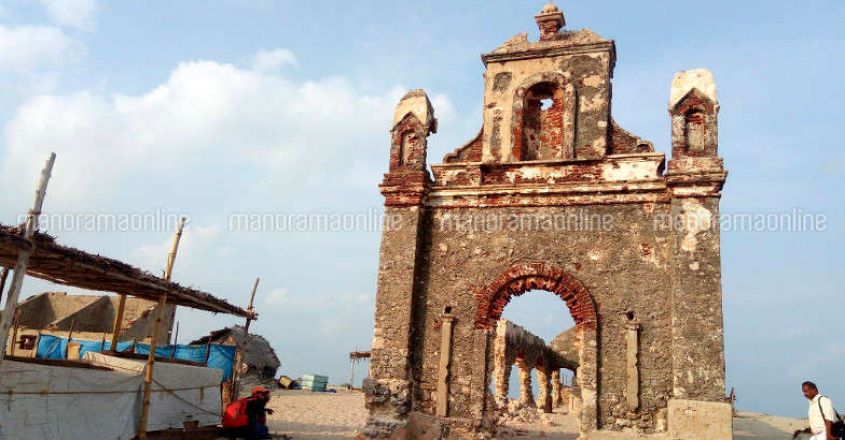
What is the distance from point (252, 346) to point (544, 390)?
494 inches

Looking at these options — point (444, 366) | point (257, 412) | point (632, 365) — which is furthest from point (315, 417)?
point (632, 365)

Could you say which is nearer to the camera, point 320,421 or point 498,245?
point 498,245

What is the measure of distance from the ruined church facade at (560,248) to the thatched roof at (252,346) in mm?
14217

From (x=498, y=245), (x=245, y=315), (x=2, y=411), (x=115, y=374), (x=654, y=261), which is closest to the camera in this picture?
(x=2, y=411)

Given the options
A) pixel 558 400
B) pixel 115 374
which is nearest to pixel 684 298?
pixel 115 374

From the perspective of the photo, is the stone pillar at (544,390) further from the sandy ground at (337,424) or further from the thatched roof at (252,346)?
the thatched roof at (252,346)

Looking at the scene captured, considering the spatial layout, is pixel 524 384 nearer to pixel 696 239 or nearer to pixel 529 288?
pixel 529 288

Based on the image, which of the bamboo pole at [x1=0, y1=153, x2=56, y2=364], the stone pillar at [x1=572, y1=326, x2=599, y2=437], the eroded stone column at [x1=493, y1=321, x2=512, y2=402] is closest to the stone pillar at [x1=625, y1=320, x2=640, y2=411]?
the stone pillar at [x1=572, y1=326, x2=599, y2=437]

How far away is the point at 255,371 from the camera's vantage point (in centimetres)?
2664

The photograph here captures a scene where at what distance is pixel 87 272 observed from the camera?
8.81 metres

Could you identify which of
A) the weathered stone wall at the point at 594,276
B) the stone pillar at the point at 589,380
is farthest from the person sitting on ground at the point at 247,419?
the stone pillar at the point at 589,380

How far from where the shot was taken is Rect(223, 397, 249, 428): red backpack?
10.6 m

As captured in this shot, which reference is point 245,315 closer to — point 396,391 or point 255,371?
point 396,391

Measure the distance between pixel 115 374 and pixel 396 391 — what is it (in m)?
4.41
